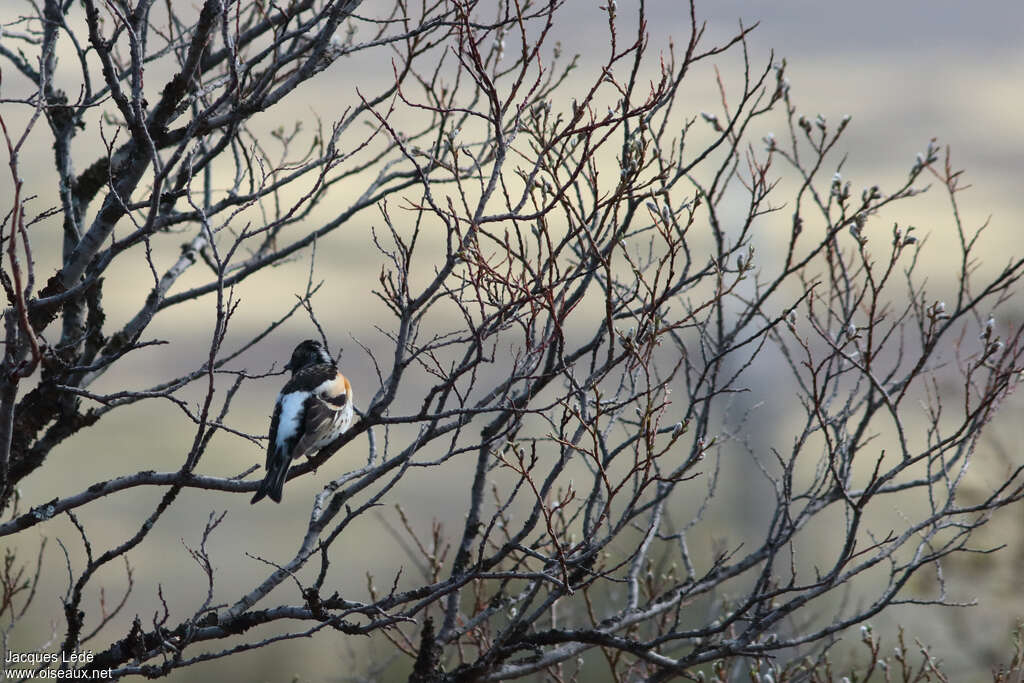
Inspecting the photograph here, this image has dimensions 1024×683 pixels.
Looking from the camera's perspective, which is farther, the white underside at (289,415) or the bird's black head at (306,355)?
the bird's black head at (306,355)

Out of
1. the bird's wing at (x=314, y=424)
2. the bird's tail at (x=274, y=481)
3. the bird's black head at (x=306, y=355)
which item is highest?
the bird's black head at (x=306, y=355)

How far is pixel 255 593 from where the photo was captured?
165 inches

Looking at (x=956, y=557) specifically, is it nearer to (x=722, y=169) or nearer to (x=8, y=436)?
(x=722, y=169)

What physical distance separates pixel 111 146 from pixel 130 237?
373 millimetres

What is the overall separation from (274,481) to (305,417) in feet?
3.04

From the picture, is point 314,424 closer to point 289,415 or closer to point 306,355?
point 289,415

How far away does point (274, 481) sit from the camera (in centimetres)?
487

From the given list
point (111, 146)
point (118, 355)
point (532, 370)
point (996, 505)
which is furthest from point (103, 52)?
point (996, 505)

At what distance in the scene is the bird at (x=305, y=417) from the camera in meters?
5.27

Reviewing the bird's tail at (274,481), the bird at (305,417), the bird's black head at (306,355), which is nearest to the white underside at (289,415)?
the bird at (305,417)

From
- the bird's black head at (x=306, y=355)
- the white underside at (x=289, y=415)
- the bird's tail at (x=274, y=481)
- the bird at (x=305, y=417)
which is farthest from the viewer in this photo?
the bird's black head at (x=306, y=355)

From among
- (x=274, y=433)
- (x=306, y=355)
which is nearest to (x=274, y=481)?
(x=274, y=433)

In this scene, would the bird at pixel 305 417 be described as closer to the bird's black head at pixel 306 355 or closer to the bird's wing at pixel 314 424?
the bird's wing at pixel 314 424

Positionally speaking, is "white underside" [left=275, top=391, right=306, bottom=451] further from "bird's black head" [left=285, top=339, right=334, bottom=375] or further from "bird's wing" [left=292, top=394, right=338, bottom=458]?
"bird's black head" [left=285, top=339, right=334, bottom=375]
